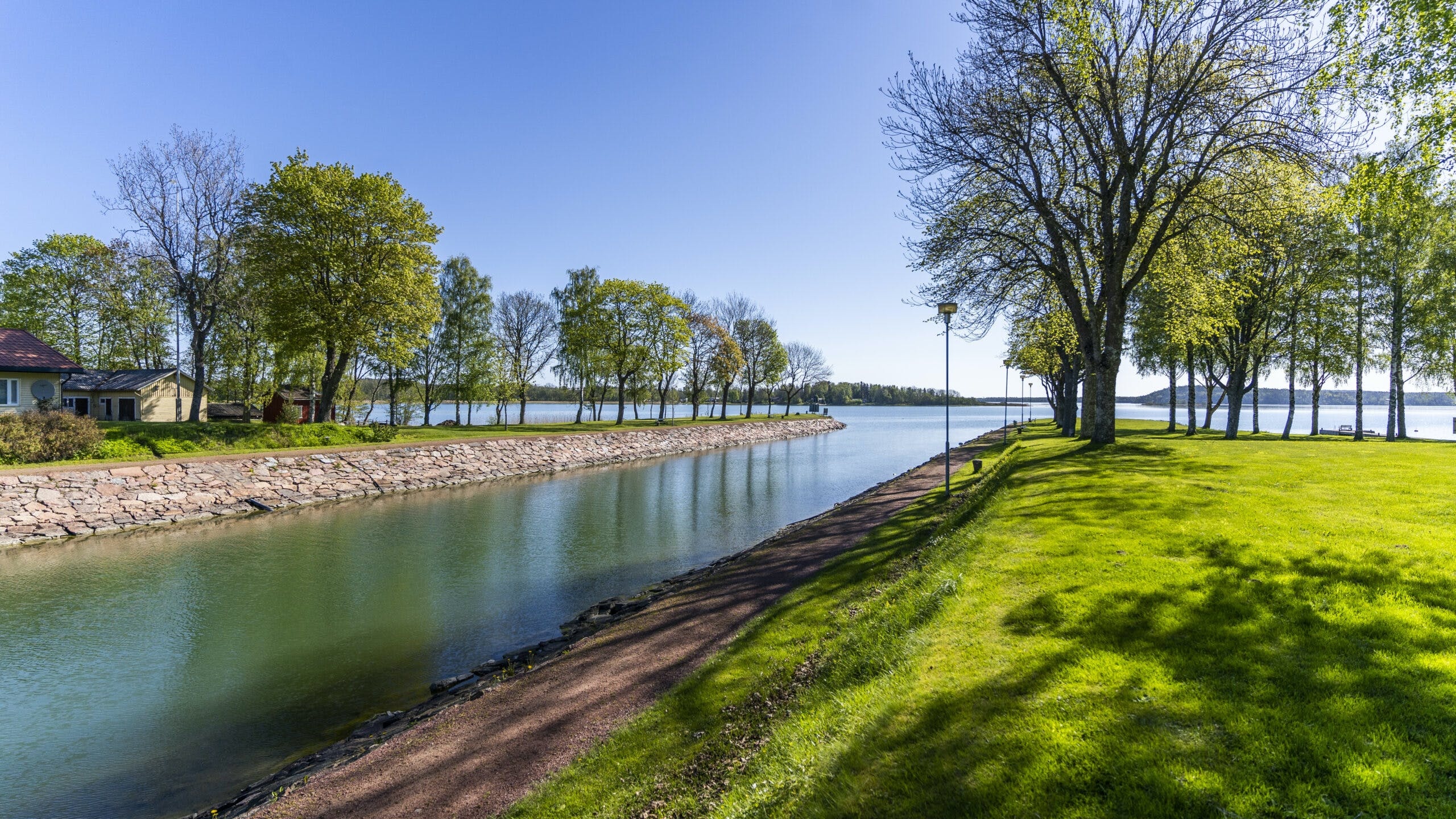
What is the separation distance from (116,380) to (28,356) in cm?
1269

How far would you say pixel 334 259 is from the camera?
101ft

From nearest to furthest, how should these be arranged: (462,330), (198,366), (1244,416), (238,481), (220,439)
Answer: (238,481), (220,439), (198,366), (462,330), (1244,416)

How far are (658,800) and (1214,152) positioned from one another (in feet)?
73.1

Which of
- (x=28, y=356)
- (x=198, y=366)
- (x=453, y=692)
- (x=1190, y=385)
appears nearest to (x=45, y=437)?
(x=28, y=356)

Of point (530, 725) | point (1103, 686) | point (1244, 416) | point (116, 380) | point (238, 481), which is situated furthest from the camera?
point (1244, 416)

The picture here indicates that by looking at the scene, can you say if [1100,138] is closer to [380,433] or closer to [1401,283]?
[1401,283]

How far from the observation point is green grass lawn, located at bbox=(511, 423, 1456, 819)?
3426 millimetres

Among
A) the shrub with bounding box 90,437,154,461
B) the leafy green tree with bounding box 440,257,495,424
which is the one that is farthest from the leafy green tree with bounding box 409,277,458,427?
the shrub with bounding box 90,437,154,461

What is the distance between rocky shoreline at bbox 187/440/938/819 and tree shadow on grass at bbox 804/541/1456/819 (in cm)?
612

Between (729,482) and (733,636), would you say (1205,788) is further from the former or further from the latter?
(729,482)

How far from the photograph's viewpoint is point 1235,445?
18625 mm

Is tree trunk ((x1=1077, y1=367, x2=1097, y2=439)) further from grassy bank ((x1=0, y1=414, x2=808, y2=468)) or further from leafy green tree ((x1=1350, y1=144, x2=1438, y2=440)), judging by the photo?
grassy bank ((x1=0, y1=414, x2=808, y2=468))

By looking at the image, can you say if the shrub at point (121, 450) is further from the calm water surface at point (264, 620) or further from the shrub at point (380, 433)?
the shrub at point (380, 433)

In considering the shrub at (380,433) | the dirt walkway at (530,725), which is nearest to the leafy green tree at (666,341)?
the shrub at (380,433)
